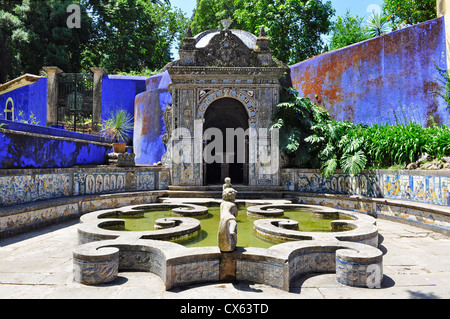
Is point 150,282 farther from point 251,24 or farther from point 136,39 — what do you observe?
point 136,39

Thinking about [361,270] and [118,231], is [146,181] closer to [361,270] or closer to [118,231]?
[118,231]

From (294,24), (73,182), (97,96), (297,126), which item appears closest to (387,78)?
(297,126)

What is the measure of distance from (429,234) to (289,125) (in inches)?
236

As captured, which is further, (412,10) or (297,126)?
(412,10)

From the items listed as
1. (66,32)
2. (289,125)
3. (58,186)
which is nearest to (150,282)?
(58,186)

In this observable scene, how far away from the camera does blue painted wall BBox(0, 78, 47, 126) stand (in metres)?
18.3

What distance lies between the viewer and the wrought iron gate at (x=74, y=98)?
62.2ft

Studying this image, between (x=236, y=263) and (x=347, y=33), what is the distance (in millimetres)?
26229

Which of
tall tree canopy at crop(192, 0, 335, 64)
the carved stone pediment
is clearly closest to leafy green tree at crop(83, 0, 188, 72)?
tall tree canopy at crop(192, 0, 335, 64)

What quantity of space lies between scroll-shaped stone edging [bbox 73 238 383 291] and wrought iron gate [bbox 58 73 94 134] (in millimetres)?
15932

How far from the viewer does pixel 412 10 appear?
17.7 m

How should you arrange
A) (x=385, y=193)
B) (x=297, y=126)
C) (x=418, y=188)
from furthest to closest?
(x=297, y=126) < (x=385, y=193) < (x=418, y=188)

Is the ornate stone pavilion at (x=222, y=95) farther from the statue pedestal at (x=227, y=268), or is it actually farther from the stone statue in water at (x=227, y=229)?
the statue pedestal at (x=227, y=268)

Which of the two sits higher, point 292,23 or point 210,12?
point 210,12
